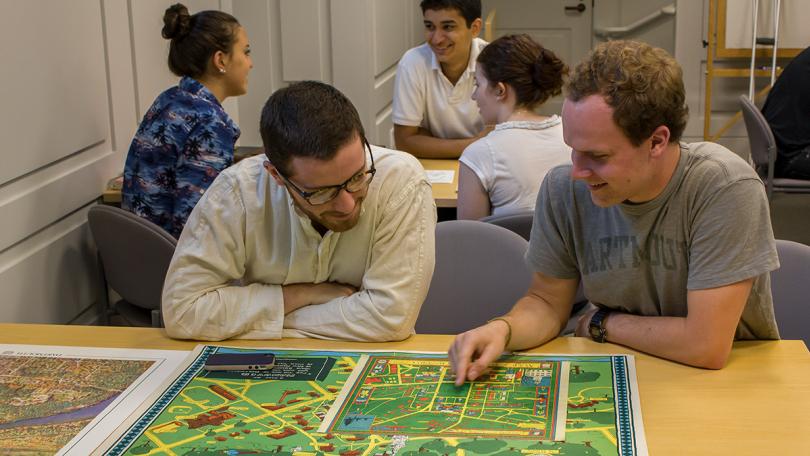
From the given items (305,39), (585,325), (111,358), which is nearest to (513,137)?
(585,325)

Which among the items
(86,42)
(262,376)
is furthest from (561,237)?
(86,42)

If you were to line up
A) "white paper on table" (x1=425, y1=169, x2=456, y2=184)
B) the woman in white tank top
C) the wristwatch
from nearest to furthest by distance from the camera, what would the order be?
1. the wristwatch
2. the woman in white tank top
3. "white paper on table" (x1=425, y1=169, x2=456, y2=184)

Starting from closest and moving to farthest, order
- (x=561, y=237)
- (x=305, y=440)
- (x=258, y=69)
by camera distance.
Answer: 1. (x=305, y=440)
2. (x=561, y=237)
3. (x=258, y=69)

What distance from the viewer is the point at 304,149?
1.72 m

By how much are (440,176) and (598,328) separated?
5.66ft

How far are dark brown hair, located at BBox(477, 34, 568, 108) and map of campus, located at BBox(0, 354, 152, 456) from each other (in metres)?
1.58

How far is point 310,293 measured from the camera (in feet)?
6.40

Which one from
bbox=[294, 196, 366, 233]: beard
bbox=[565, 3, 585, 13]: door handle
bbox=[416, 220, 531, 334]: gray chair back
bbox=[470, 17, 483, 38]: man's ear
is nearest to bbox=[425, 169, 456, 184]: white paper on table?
bbox=[470, 17, 483, 38]: man's ear

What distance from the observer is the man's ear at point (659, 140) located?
1.63 meters

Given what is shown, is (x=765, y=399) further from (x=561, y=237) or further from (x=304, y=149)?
(x=304, y=149)

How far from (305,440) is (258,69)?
3723 millimetres

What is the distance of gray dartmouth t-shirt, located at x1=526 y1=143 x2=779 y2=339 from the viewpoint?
165 cm

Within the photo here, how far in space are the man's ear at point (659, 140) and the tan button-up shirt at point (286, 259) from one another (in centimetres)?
50

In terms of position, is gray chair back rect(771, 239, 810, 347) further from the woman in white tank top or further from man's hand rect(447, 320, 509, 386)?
the woman in white tank top
